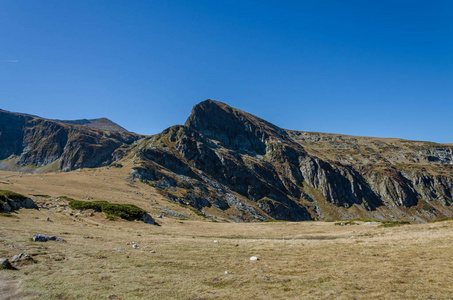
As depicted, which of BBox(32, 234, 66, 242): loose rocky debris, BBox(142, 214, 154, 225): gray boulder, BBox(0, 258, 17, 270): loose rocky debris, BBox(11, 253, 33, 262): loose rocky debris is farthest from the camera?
BBox(142, 214, 154, 225): gray boulder

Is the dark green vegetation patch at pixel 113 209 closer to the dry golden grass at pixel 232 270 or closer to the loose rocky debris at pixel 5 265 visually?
the dry golden grass at pixel 232 270

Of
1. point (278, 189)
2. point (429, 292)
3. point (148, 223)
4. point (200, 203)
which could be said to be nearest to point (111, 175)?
point (200, 203)

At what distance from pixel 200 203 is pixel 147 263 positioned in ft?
336

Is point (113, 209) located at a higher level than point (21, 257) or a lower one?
lower

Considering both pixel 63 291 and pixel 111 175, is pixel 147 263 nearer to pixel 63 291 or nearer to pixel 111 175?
pixel 63 291

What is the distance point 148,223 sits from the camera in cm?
4478

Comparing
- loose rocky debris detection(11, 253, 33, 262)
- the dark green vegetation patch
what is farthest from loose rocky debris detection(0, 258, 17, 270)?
the dark green vegetation patch

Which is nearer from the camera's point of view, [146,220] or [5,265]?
[5,265]

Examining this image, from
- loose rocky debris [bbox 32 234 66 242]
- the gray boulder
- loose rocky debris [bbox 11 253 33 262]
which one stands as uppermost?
loose rocky debris [bbox 11 253 33 262]

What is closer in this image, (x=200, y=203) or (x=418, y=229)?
(x=418, y=229)

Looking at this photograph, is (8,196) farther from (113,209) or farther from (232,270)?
(232,270)

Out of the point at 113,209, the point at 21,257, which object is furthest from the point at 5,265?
the point at 113,209

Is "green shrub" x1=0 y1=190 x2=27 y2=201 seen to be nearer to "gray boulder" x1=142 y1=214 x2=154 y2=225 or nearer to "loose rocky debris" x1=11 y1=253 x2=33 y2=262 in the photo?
"gray boulder" x1=142 y1=214 x2=154 y2=225

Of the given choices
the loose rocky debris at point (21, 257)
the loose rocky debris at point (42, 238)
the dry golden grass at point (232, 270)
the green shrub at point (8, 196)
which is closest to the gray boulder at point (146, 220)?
the green shrub at point (8, 196)
